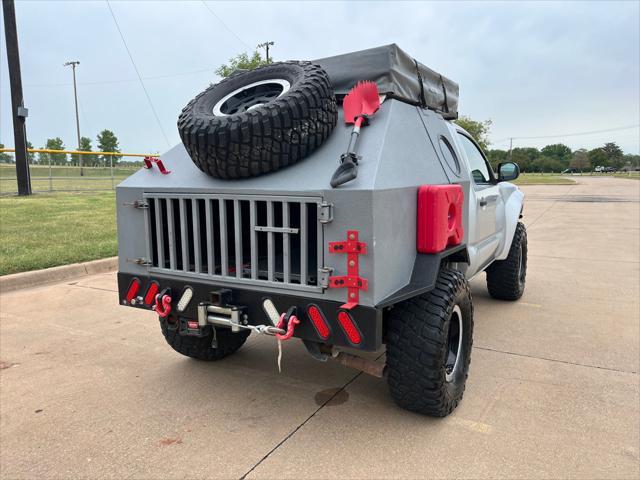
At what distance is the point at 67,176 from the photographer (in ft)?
66.8

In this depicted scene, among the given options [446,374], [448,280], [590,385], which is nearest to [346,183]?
[448,280]

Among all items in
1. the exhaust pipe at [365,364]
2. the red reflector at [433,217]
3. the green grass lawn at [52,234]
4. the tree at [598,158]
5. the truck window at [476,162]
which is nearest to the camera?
the red reflector at [433,217]

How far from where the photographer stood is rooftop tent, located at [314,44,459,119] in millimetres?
3406

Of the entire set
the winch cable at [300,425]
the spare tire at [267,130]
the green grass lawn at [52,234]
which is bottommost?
the winch cable at [300,425]

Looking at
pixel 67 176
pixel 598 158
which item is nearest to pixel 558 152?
pixel 598 158

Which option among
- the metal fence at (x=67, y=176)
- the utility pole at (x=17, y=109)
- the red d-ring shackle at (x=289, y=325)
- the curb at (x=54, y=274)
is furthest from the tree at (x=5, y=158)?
the red d-ring shackle at (x=289, y=325)

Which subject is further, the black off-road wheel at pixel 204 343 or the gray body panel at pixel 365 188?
the black off-road wheel at pixel 204 343

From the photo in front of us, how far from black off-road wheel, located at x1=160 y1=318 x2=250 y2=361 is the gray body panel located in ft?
2.33

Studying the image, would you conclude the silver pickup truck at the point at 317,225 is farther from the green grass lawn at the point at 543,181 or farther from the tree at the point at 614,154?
the tree at the point at 614,154

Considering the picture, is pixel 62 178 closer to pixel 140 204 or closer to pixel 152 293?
pixel 140 204

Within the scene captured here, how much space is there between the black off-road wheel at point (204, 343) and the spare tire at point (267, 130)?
138 cm

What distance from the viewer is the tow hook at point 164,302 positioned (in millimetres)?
3031

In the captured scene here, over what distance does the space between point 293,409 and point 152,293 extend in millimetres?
1131

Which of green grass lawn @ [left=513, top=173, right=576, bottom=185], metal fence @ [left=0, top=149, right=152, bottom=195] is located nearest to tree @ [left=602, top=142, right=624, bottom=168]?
green grass lawn @ [left=513, top=173, right=576, bottom=185]
